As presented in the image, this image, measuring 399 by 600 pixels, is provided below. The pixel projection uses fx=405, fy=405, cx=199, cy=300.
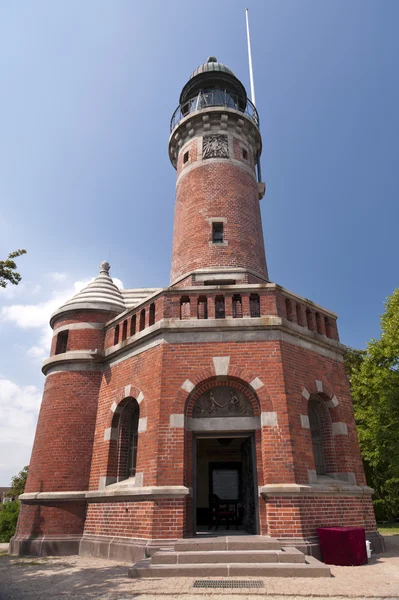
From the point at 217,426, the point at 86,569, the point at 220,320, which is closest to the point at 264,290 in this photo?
the point at 220,320

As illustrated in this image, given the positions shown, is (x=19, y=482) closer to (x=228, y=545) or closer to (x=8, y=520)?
(x=8, y=520)

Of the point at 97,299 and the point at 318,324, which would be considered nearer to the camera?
the point at 318,324

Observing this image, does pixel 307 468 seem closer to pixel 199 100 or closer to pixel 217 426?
pixel 217 426

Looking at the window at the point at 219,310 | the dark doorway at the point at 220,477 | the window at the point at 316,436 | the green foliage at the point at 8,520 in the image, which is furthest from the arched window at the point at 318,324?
the green foliage at the point at 8,520

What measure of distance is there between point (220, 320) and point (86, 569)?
6555mm

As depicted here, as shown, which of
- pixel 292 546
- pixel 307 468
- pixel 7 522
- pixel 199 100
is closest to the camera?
pixel 292 546

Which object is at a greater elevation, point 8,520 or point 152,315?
point 152,315

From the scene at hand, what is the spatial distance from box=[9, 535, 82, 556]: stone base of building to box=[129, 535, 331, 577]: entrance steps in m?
4.02

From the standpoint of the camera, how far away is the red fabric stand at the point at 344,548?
877cm

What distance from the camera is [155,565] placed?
7.80m

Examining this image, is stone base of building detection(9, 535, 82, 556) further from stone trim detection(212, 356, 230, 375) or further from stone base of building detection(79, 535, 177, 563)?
stone trim detection(212, 356, 230, 375)

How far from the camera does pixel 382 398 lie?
18.4 meters

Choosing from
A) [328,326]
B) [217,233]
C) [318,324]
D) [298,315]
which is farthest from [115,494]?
[217,233]

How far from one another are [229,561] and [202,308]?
6315 mm
